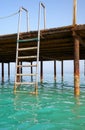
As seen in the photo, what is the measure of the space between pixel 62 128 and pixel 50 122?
65 cm

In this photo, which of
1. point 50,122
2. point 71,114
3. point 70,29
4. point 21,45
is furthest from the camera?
point 21,45

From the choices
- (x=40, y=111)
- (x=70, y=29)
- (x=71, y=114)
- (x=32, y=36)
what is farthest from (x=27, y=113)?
(x=32, y=36)

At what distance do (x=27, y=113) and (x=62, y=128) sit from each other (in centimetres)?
205

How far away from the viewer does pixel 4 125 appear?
648cm

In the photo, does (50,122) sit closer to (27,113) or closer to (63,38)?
(27,113)

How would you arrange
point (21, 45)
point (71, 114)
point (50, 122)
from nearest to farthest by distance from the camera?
point (50, 122), point (71, 114), point (21, 45)

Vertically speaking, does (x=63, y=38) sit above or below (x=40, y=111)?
above

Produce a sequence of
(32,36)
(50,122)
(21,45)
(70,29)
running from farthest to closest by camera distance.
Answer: (21,45) < (32,36) < (70,29) < (50,122)

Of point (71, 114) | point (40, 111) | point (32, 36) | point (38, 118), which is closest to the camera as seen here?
point (38, 118)

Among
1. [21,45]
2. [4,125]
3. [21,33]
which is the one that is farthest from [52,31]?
[4,125]

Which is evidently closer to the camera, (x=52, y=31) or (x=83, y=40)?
(x=52, y=31)

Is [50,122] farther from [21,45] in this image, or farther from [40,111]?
[21,45]

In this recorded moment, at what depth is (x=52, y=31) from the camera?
13.3 metres

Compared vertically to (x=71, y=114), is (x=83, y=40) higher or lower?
higher
